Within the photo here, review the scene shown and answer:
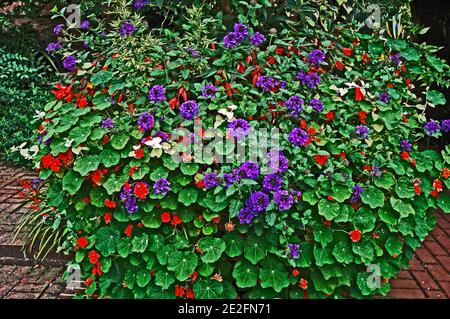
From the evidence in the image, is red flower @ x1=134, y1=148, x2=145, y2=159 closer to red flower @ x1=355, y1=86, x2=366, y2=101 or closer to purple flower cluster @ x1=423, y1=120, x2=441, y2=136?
red flower @ x1=355, y1=86, x2=366, y2=101

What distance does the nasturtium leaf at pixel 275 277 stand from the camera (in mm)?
2357

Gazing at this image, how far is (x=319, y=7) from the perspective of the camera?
2.97 m

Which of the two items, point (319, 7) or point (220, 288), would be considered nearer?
point (220, 288)

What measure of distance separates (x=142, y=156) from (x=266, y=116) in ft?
2.13

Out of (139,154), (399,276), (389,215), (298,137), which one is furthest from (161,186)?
(399,276)

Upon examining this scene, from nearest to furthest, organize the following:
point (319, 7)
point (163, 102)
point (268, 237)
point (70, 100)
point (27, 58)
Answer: point (268, 237) < point (163, 102) < point (70, 100) < point (319, 7) < point (27, 58)

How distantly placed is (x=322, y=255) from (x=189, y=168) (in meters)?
0.77

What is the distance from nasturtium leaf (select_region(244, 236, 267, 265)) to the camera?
7.61 feet

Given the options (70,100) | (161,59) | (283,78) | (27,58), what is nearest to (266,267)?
(283,78)

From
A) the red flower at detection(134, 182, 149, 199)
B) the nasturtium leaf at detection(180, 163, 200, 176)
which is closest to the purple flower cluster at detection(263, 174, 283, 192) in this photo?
the nasturtium leaf at detection(180, 163, 200, 176)

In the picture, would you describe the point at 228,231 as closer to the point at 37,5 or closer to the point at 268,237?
the point at 268,237

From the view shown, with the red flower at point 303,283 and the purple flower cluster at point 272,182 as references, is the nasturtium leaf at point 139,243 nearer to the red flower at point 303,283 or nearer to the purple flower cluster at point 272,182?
the purple flower cluster at point 272,182

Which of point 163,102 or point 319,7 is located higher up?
point 319,7

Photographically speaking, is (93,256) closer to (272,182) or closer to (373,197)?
(272,182)
